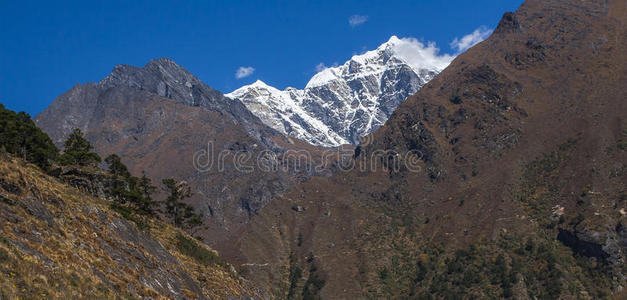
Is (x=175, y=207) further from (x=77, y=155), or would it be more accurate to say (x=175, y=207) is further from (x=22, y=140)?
(x=22, y=140)

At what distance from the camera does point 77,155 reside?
70.9 meters

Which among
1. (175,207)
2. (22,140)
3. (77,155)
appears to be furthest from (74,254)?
(175,207)

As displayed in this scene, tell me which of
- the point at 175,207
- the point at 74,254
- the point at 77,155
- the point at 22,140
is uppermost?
the point at 22,140

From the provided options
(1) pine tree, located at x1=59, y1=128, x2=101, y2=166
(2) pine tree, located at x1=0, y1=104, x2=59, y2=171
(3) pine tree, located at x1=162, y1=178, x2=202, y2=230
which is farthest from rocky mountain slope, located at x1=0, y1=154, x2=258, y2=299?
(3) pine tree, located at x1=162, y1=178, x2=202, y2=230

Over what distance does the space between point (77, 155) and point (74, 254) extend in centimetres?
4765

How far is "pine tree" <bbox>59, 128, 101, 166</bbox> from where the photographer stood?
68.6m

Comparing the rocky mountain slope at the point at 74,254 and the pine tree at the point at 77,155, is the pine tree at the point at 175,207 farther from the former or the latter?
the rocky mountain slope at the point at 74,254

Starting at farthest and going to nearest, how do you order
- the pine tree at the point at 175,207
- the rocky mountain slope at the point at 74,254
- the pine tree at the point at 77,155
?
the pine tree at the point at 175,207
the pine tree at the point at 77,155
the rocky mountain slope at the point at 74,254

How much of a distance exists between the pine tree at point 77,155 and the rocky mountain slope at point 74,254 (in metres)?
28.2

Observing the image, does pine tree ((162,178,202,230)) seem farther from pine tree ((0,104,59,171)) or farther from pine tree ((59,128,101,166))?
pine tree ((0,104,59,171))

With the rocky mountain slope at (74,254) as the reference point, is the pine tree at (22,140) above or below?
above

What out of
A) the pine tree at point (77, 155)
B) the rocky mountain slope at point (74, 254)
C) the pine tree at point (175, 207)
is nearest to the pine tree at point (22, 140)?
the pine tree at point (77, 155)

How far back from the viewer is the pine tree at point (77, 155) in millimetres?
68569

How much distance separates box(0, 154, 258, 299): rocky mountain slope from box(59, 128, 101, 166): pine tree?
28166mm
